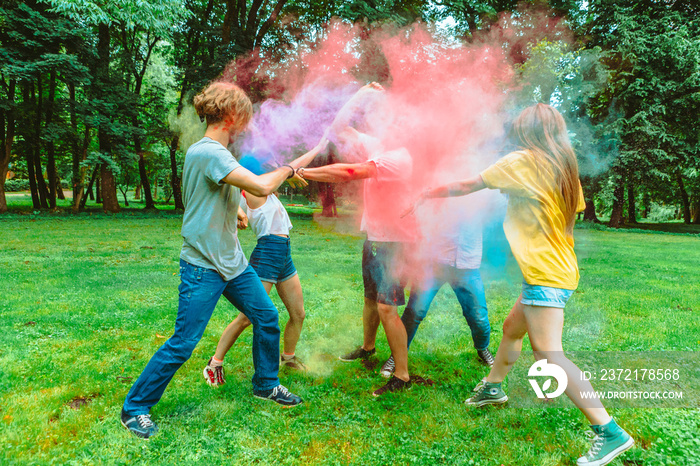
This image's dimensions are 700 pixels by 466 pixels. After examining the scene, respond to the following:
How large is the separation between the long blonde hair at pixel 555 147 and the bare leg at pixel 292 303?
226 cm

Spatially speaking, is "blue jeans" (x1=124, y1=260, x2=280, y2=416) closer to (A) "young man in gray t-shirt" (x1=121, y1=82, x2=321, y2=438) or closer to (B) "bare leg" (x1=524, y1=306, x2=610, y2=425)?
(A) "young man in gray t-shirt" (x1=121, y1=82, x2=321, y2=438)

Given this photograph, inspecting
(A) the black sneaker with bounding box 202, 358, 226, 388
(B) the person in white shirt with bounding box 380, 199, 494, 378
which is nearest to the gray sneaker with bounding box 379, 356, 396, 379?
(B) the person in white shirt with bounding box 380, 199, 494, 378

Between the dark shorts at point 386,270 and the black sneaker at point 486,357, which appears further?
the black sneaker at point 486,357

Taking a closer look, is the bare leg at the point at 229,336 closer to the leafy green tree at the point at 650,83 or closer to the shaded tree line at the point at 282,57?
the shaded tree line at the point at 282,57

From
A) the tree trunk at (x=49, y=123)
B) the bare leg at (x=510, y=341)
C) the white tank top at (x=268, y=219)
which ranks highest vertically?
the tree trunk at (x=49, y=123)

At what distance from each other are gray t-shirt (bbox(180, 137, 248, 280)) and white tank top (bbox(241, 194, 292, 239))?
81 centimetres

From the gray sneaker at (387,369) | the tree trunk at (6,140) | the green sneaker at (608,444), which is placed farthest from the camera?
the tree trunk at (6,140)

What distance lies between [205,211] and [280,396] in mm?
1575

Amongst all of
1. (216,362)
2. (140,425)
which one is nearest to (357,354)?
(216,362)

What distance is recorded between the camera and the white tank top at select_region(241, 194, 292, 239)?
3816 millimetres

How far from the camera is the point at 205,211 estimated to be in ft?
9.50

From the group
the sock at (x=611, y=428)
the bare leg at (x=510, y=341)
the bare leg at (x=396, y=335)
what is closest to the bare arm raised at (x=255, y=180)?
the bare leg at (x=396, y=335)

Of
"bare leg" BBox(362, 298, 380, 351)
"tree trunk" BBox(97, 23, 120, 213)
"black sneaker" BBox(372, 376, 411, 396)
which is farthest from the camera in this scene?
"tree trunk" BBox(97, 23, 120, 213)

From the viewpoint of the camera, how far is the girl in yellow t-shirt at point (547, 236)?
258 cm
